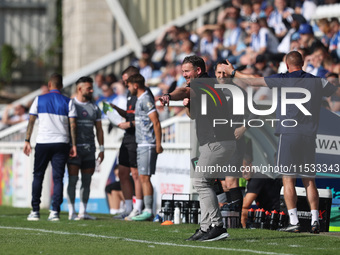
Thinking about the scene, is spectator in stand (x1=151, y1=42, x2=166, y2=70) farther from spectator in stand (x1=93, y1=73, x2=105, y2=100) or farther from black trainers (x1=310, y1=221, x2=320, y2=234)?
black trainers (x1=310, y1=221, x2=320, y2=234)

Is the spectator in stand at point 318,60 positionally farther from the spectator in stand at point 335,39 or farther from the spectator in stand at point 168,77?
the spectator in stand at point 168,77

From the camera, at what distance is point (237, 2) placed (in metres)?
21.1

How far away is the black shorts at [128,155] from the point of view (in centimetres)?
1298

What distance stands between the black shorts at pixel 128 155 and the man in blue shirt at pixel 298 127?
3.23 metres

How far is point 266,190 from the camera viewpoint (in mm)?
11398

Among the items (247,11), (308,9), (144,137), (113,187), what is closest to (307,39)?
(308,9)

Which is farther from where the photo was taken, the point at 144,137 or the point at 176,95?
the point at 144,137

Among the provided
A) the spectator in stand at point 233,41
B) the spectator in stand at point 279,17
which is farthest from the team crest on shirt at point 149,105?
the spectator in stand at point 279,17

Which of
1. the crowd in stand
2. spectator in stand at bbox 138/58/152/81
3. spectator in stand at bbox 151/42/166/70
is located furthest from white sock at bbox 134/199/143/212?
spectator in stand at bbox 151/42/166/70

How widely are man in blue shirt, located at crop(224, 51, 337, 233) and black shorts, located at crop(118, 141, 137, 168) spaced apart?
323 cm

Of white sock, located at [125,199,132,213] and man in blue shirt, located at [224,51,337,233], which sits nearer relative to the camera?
man in blue shirt, located at [224,51,337,233]

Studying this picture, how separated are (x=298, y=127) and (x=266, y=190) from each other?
1.41 metres

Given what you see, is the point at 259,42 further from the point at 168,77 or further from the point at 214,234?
the point at 214,234

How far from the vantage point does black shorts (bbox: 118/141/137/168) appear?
13.0m
